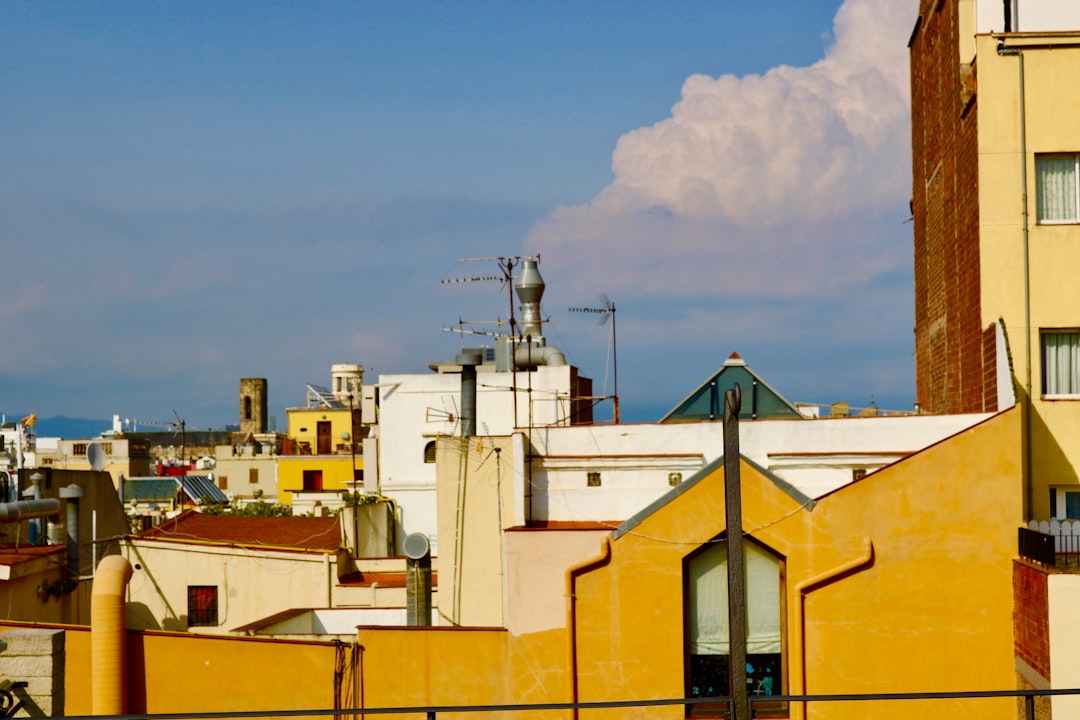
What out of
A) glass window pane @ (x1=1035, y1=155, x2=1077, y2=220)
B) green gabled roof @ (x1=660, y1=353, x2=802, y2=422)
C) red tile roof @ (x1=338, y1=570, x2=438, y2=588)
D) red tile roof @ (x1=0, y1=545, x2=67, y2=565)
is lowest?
red tile roof @ (x1=338, y1=570, x2=438, y2=588)

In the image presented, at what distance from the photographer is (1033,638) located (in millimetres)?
21469

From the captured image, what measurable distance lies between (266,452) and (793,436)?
89.6 m

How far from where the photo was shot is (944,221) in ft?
99.0

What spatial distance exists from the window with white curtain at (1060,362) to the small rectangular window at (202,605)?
21295mm

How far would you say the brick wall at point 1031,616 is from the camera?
20.6m

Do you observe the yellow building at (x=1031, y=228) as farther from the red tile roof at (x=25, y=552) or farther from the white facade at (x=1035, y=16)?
the red tile roof at (x=25, y=552)

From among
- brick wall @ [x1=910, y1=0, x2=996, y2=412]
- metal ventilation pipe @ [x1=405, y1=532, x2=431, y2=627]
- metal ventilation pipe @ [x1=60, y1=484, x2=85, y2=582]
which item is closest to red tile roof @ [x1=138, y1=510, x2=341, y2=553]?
metal ventilation pipe @ [x1=60, y1=484, x2=85, y2=582]

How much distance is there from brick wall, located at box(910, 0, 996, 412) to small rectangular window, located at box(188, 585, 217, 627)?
19.0 m

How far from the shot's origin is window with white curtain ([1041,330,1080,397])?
2544 centimetres

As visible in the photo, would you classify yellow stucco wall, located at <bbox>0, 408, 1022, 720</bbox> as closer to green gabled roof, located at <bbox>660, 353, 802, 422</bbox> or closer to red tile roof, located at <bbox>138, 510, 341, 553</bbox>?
green gabled roof, located at <bbox>660, 353, 802, 422</bbox>

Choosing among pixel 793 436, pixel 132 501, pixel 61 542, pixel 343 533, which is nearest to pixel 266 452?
pixel 132 501

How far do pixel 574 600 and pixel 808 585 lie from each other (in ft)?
13.4

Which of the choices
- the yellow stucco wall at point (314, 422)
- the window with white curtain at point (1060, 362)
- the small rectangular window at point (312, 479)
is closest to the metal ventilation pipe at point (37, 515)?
the window with white curtain at point (1060, 362)

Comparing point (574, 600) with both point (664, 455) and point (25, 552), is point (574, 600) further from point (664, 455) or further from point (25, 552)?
point (25, 552)
